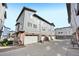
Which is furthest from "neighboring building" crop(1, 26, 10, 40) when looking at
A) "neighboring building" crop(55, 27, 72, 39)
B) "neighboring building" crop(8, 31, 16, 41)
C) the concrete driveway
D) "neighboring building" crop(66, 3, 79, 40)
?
"neighboring building" crop(66, 3, 79, 40)

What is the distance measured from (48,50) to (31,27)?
40 centimetres

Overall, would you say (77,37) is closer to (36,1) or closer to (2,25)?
(36,1)

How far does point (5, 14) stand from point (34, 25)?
438mm

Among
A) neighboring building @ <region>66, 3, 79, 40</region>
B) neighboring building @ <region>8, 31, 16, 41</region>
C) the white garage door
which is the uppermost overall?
neighboring building @ <region>66, 3, 79, 40</region>

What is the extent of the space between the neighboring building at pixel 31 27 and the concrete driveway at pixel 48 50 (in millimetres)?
103

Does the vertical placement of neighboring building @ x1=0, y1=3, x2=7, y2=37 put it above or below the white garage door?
above

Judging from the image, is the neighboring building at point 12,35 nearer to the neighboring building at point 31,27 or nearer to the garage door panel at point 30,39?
the neighboring building at point 31,27

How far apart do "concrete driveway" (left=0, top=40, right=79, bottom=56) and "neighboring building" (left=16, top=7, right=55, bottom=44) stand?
103mm

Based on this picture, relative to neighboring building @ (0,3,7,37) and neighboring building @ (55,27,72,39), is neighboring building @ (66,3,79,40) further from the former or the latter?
neighboring building @ (0,3,7,37)

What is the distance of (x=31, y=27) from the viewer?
8.49 feet

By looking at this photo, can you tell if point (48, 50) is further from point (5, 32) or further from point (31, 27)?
point (5, 32)

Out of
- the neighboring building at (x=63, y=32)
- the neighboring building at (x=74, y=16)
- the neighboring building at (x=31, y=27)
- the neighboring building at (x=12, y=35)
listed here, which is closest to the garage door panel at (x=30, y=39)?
the neighboring building at (x=31, y=27)

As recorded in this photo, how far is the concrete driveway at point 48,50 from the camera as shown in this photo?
8.27ft

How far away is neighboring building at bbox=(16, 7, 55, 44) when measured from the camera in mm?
2574
